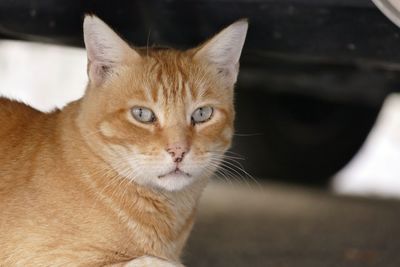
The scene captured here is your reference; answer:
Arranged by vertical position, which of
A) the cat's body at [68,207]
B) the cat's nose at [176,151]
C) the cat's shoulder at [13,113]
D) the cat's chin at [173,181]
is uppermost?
the cat's shoulder at [13,113]

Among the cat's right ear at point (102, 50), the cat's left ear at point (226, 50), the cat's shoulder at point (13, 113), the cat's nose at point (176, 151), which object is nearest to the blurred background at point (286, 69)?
the cat's left ear at point (226, 50)

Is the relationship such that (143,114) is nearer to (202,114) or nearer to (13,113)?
(202,114)

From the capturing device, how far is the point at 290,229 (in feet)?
16.8

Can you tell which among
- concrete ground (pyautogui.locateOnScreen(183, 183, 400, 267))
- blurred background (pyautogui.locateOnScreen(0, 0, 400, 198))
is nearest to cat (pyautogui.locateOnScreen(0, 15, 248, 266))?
blurred background (pyautogui.locateOnScreen(0, 0, 400, 198))

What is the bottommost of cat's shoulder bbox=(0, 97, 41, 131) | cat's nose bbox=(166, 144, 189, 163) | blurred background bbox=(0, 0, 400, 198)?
cat's nose bbox=(166, 144, 189, 163)

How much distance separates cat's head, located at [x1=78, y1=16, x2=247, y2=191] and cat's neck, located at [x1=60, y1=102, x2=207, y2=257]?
0.16 feet

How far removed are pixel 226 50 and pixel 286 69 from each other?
1762 mm

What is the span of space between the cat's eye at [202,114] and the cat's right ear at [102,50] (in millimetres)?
304

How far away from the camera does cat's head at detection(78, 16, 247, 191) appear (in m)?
3.12

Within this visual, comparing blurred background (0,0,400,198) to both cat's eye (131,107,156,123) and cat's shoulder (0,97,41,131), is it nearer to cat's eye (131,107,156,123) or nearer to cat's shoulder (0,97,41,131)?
cat's shoulder (0,97,41,131)

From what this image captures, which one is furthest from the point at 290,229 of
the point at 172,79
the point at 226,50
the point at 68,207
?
the point at 68,207

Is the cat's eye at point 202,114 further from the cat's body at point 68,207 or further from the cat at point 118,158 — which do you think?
the cat's body at point 68,207

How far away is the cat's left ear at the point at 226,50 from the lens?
10.8ft

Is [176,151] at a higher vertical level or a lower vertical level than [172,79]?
lower
